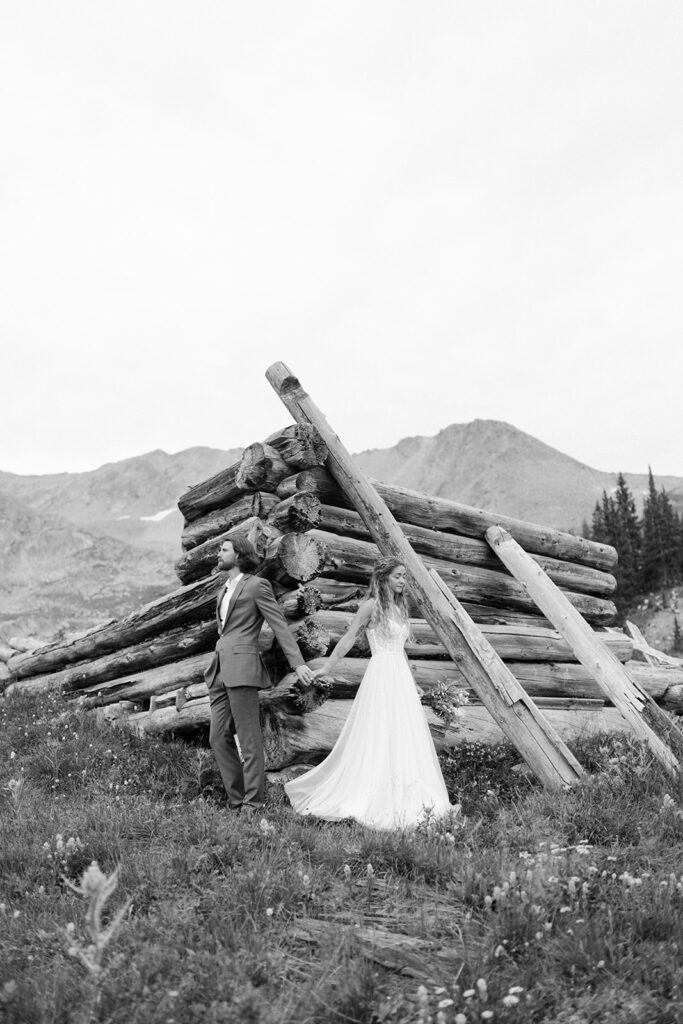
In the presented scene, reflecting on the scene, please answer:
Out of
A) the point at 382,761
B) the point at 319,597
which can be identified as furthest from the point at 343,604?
the point at 382,761

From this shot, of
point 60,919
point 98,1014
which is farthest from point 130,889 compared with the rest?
point 98,1014

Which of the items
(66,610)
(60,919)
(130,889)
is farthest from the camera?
(66,610)

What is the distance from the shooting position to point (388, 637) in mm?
8586

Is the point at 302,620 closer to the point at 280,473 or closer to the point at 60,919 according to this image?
the point at 280,473

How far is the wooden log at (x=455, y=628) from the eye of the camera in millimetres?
7988

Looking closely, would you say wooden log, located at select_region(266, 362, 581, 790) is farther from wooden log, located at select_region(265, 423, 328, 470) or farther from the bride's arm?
the bride's arm

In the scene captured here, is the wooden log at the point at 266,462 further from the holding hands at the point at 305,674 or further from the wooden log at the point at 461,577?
the holding hands at the point at 305,674

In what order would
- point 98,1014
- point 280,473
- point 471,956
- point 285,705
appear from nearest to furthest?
point 98,1014 → point 471,956 → point 285,705 → point 280,473

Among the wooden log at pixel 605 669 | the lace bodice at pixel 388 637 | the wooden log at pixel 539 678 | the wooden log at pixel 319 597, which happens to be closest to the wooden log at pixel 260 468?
the wooden log at pixel 319 597

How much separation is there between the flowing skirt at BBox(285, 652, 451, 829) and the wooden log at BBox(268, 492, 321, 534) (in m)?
1.96

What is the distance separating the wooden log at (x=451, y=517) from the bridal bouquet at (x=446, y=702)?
2.64 m

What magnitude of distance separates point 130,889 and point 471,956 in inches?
85.6

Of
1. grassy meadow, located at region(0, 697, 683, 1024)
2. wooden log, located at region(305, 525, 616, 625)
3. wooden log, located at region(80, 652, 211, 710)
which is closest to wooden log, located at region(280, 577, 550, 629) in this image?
wooden log, located at region(305, 525, 616, 625)

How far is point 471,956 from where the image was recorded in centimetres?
410
